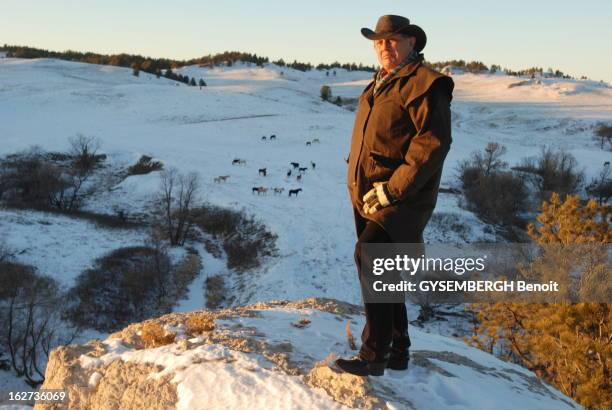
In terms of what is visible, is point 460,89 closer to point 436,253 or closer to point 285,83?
point 285,83

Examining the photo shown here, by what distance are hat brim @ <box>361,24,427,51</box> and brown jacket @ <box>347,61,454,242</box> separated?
0.17 meters

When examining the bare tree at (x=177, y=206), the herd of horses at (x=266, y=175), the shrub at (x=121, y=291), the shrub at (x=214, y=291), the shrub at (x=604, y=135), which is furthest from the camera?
the shrub at (x=604, y=135)

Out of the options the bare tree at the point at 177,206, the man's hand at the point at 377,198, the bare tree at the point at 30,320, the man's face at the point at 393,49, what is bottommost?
the bare tree at the point at 30,320

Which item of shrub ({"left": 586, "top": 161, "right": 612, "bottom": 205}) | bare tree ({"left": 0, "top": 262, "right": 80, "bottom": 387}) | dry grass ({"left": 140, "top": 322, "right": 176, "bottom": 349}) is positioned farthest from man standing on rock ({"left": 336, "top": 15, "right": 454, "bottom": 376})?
shrub ({"left": 586, "top": 161, "right": 612, "bottom": 205})

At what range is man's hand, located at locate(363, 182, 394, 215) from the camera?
11.5ft

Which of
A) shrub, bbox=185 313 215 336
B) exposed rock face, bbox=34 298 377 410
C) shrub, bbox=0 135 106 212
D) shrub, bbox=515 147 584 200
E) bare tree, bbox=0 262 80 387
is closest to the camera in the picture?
exposed rock face, bbox=34 298 377 410

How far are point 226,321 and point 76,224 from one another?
3144 centimetres

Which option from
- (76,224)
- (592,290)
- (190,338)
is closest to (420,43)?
(190,338)

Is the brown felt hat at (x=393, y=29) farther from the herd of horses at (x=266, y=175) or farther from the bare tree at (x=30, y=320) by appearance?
the herd of horses at (x=266, y=175)

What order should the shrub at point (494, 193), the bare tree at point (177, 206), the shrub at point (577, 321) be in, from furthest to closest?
the shrub at point (494, 193) → the bare tree at point (177, 206) → the shrub at point (577, 321)

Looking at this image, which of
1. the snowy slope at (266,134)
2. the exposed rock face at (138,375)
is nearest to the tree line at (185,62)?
the snowy slope at (266,134)

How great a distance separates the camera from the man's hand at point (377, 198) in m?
3.52

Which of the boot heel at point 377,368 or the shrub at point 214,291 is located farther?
the shrub at point 214,291

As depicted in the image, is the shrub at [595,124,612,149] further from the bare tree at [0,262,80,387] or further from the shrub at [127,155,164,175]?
the bare tree at [0,262,80,387]
